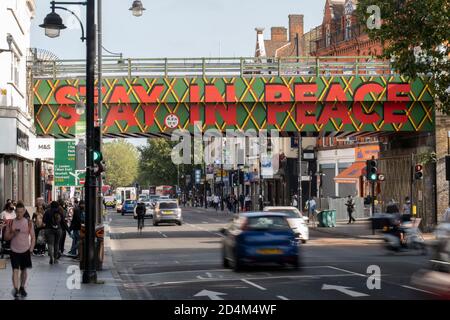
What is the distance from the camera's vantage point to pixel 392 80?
146 ft

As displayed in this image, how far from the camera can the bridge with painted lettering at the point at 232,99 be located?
4288 centimetres

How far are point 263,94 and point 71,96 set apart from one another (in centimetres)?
873

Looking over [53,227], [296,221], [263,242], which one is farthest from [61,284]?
[296,221]

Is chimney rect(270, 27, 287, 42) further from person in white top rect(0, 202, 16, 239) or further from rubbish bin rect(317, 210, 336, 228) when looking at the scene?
person in white top rect(0, 202, 16, 239)

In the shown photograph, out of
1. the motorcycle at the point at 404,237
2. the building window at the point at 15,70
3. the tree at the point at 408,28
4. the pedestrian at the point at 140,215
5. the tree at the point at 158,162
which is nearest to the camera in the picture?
the tree at the point at 408,28

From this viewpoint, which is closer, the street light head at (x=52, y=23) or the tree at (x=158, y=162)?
the street light head at (x=52, y=23)

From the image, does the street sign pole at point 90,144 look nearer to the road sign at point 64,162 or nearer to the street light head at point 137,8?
the road sign at point 64,162

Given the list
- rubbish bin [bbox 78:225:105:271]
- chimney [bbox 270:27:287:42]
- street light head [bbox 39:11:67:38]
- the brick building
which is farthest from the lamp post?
chimney [bbox 270:27:287:42]

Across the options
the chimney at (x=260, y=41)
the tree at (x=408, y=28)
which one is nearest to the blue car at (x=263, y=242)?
the tree at (x=408, y=28)

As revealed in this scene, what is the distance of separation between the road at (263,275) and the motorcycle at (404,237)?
552mm

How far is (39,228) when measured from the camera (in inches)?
1203

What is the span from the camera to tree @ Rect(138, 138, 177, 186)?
146750 millimetres
